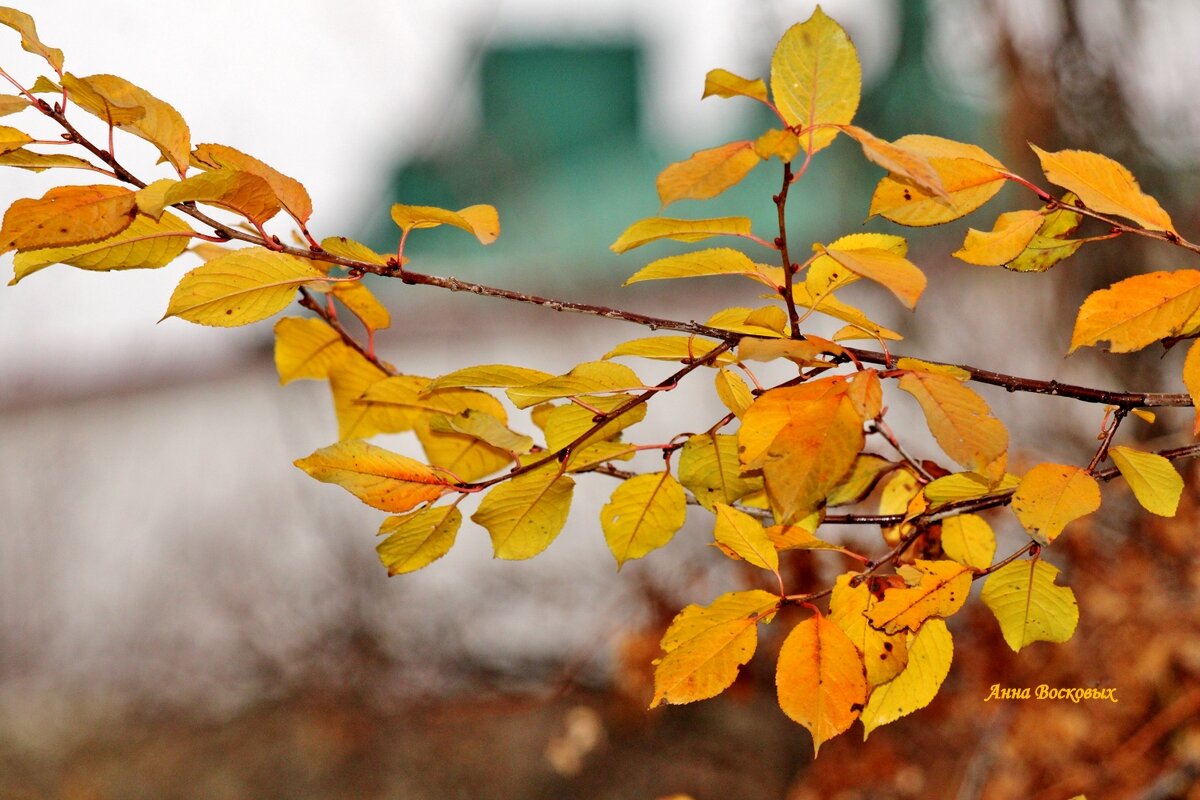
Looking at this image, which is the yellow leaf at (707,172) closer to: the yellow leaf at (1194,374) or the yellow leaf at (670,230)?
the yellow leaf at (670,230)

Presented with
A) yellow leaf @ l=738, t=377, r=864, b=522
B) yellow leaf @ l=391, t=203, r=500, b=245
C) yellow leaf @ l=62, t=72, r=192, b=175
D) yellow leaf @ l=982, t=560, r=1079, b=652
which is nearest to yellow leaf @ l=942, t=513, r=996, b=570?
yellow leaf @ l=982, t=560, r=1079, b=652

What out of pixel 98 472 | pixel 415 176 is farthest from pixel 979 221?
pixel 98 472

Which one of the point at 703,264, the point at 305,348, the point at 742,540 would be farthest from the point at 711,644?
the point at 305,348

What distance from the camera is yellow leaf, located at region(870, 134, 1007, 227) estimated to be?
356 mm

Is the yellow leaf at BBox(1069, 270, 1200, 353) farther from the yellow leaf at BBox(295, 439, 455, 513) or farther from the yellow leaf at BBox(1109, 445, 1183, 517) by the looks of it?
the yellow leaf at BBox(295, 439, 455, 513)

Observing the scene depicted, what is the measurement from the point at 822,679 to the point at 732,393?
0.35ft

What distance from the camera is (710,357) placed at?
357 mm

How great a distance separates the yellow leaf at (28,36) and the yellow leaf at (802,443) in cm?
25

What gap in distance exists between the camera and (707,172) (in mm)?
329

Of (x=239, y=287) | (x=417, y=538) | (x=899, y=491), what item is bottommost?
(x=899, y=491)

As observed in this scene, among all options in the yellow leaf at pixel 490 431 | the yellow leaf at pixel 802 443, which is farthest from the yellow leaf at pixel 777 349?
the yellow leaf at pixel 490 431

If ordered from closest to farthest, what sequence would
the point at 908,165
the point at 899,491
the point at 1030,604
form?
1. the point at 908,165
2. the point at 1030,604
3. the point at 899,491

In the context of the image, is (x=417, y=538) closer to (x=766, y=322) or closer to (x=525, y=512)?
(x=525, y=512)

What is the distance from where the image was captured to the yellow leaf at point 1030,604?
0.38m
